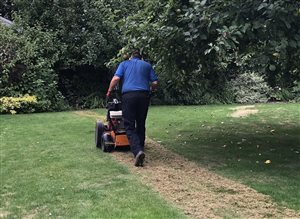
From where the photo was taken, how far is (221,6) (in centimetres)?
685

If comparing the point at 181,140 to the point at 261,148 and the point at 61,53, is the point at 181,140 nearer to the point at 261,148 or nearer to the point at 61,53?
the point at 261,148

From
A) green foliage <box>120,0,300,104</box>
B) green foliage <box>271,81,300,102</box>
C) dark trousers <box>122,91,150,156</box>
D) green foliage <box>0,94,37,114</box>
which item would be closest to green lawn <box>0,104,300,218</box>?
dark trousers <box>122,91,150,156</box>

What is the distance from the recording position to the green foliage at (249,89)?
847 inches

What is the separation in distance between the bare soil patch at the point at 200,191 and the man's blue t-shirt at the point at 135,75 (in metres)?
1.24

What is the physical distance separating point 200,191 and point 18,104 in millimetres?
11593

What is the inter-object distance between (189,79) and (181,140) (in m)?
1.34

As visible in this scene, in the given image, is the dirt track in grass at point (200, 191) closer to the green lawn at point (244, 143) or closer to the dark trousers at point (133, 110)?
the green lawn at point (244, 143)

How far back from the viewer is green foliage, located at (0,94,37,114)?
16344 millimetres

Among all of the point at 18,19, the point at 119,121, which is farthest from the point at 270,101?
the point at 119,121

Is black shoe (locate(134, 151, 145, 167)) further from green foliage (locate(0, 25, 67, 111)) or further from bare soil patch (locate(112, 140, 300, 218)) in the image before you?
green foliage (locate(0, 25, 67, 111))

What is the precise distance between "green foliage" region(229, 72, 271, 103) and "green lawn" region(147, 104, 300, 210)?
4743 millimetres

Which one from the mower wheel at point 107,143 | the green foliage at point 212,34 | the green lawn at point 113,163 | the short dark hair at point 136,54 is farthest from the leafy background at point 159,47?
the mower wheel at point 107,143

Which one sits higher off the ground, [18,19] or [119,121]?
[18,19]

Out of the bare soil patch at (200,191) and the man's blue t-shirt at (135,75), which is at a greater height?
the man's blue t-shirt at (135,75)
